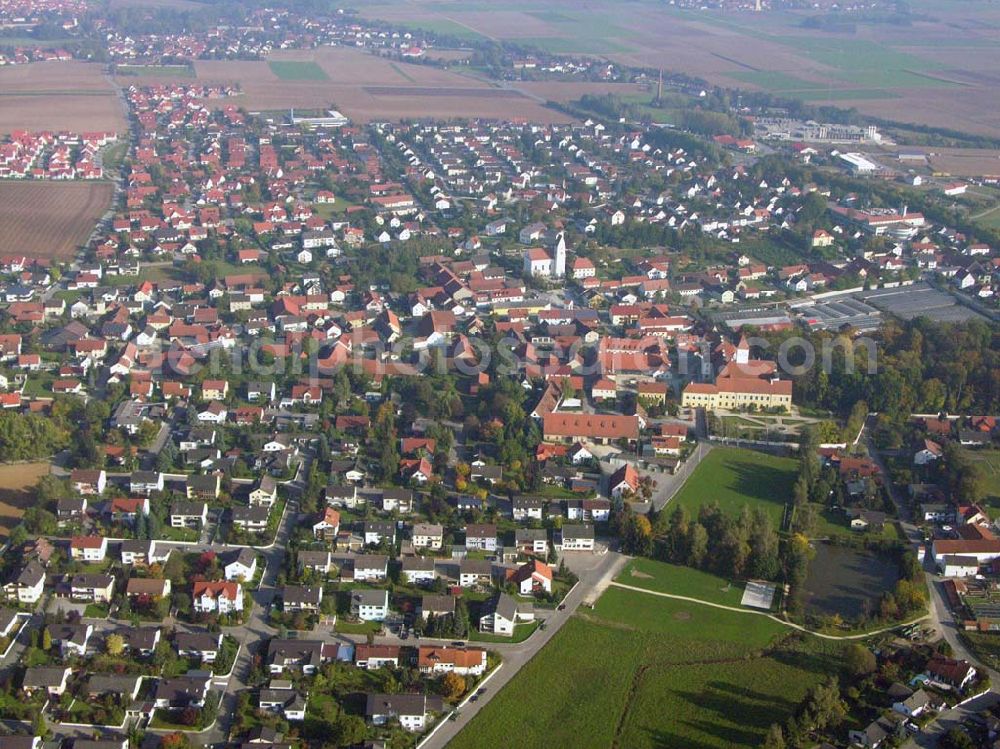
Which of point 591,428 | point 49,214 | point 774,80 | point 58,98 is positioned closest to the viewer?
point 591,428

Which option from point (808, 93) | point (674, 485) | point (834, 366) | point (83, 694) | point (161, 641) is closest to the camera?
point (83, 694)

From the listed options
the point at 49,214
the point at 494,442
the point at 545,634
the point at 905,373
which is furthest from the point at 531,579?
the point at 49,214

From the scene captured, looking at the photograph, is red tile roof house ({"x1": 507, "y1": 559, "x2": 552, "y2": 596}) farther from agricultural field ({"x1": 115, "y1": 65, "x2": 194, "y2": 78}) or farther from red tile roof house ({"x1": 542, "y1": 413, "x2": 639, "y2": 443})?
agricultural field ({"x1": 115, "y1": 65, "x2": 194, "y2": 78})

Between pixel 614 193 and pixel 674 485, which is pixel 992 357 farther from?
pixel 614 193

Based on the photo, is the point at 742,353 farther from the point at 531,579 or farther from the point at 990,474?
the point at 531,579

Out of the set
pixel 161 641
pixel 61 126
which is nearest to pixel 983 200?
pixel 161 641
